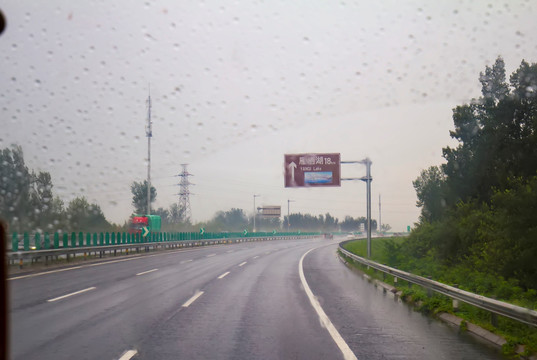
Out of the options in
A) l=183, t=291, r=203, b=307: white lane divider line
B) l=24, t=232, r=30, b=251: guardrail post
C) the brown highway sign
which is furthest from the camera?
the brown highway sign

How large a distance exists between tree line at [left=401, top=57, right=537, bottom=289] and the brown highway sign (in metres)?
6.73

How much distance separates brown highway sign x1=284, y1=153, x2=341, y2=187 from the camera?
1024 inches

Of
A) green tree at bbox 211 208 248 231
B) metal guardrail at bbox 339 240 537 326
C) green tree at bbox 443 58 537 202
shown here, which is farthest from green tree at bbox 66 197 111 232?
green tree at bbox 211 208 248 231

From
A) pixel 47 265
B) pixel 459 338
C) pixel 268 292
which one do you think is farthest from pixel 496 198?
pixel 47 265

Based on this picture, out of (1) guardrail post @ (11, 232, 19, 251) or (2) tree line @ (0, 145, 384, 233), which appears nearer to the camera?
(2) tree line @ (0, 145, 384, 233)

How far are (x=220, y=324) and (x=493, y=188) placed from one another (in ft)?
50.7

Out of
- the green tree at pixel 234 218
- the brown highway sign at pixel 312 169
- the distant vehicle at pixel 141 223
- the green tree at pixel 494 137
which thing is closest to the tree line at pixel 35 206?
the brown highway sign at pixel 312 169

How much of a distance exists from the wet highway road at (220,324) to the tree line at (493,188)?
15.8 feet

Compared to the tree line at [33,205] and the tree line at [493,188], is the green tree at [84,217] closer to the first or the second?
the tree line at [33,205]

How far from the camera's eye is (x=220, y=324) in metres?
8.77

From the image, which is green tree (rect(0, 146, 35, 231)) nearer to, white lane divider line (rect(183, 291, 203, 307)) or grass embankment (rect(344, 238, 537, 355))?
white lane divider line (rect(183, 291, 203, 307))

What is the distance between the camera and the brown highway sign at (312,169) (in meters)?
26.0

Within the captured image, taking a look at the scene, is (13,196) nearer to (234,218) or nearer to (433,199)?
(433,199)

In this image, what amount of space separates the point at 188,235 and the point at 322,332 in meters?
46.4
